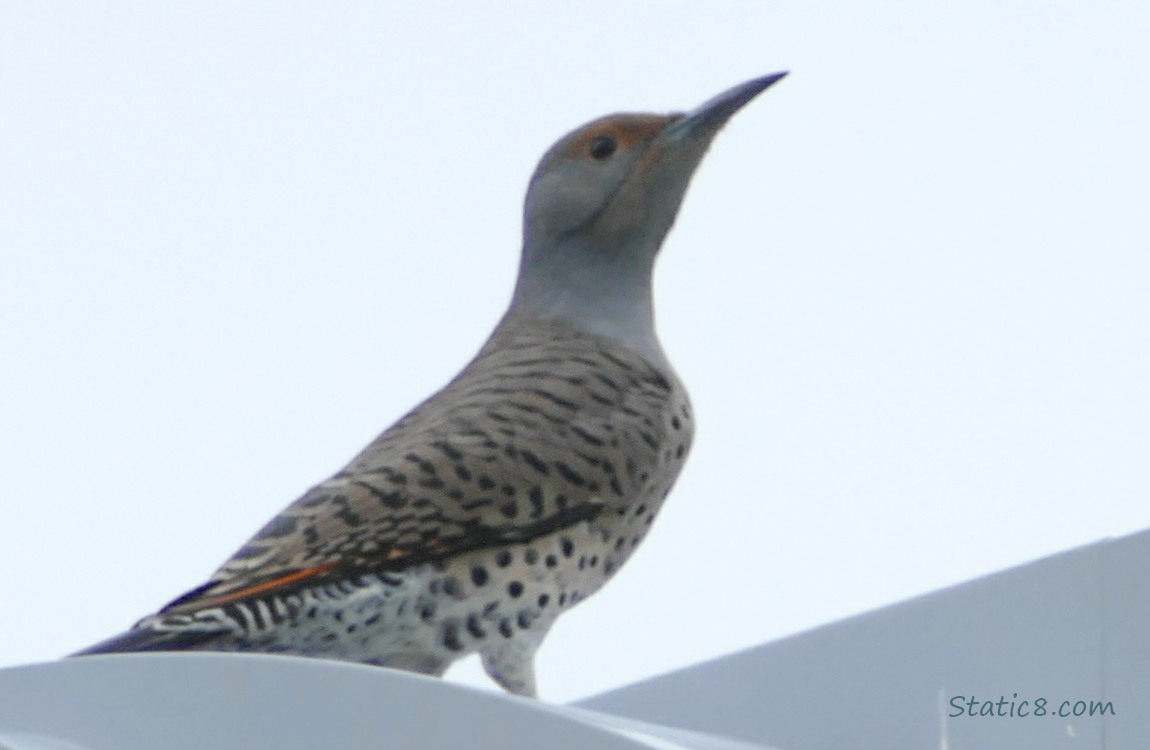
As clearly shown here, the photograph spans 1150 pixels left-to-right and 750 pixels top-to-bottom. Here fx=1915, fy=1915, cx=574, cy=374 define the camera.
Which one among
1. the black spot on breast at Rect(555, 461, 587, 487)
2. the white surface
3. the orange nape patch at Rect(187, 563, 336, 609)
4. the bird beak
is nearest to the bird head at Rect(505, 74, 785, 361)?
the bird beak

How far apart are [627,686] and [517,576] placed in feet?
1.82

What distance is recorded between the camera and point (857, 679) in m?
2.78

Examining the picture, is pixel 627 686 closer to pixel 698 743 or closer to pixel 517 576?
pixel 517 576

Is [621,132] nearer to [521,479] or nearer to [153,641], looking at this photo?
[521,479]

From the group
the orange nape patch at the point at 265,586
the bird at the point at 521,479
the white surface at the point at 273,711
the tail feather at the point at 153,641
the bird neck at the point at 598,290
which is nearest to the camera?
the white surface at the point at 273,711

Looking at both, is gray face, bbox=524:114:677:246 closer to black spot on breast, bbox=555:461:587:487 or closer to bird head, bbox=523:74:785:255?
bird head, bbox=523:74:785:255

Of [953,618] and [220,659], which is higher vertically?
[953,618]

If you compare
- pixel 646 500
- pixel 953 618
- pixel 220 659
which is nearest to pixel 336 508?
pixel 646 500

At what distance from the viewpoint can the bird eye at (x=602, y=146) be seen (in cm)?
459

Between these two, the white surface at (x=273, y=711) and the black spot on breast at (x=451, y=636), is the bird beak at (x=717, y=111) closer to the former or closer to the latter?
the black spot on breast at (x=451, y=636)

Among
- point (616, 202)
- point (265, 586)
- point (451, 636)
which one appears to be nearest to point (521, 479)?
point (451, 636)

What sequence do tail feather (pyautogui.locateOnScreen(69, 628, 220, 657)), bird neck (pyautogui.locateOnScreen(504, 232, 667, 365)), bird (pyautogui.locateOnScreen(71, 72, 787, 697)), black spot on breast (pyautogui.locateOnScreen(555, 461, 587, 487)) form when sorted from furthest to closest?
bird neck (pyautogui.locateOnScreen(504, 232, 667, 365)) → black spot on breast (pyautogui.locateOnScreen(555, 461, 587, 487)) → bird (pyautogui.locateOnScreen(71, 72, 787, 697)) → tail feather (pyautogui.locateOnScreen(69, 628, 220, 657))

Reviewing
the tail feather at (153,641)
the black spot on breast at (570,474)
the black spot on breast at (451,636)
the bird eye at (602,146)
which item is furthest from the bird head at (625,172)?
the tail feather at (153,641)

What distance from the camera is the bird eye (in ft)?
15.1
